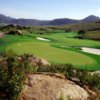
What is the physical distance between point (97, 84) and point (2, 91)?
3301mm

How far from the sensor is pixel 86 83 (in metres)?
9.94

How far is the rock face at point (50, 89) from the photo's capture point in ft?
27.9

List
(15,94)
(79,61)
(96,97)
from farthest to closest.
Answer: (79,61) < (96,97) < (15,94)

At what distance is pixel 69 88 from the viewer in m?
9.26

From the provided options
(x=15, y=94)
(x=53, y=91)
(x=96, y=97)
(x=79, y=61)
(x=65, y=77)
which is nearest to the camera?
(x=15, y=94)

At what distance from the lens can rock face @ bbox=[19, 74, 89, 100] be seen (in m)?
8.52

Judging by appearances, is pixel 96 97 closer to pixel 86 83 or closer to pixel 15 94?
pixel 86 83

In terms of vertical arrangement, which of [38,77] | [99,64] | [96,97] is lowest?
[99,64]

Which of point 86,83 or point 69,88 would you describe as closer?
point 69,88

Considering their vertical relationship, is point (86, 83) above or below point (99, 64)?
above

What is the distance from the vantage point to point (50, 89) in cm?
884

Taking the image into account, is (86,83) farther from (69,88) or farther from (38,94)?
(38,94)

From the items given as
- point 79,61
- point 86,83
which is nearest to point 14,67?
point 86,83

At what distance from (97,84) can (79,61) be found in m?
16.4
